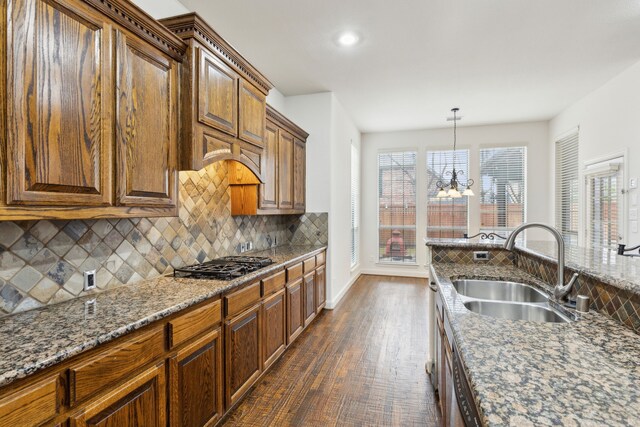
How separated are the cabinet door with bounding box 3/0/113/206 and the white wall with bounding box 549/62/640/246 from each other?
4.79m


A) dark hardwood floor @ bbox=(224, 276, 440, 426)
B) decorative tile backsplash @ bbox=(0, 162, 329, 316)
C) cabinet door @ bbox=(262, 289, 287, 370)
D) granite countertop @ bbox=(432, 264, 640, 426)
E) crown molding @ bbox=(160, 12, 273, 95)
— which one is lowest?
dark hardwood floor @ bbox=(224, 276, 440, 426)

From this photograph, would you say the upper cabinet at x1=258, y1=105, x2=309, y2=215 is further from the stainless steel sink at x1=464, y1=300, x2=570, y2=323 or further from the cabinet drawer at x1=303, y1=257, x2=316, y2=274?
the stainless steel sink at x1=464, y1=300, x2=570, y2=323

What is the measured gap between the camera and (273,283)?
270 centimetres

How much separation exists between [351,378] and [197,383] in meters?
1.35

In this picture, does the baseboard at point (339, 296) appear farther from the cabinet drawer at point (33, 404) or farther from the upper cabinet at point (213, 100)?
the cabinet drawer at point (33, 404)

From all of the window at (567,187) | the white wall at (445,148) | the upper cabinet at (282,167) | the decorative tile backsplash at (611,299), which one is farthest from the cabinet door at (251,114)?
the window at (567,187)

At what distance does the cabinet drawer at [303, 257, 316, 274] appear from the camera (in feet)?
11.4

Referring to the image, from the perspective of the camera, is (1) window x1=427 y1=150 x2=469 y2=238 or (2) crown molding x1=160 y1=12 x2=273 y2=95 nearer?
(2) crown molding x1=160 y1=12 x2=273 y2=95

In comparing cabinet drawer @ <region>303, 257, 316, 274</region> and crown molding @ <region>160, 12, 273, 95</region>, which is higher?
crown molding @ <region>160, 12, 273, 95</region>

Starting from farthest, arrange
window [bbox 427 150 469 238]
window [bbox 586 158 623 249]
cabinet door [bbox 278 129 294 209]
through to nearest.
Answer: window [bbox 427 150 469 238] < window [bbox 586 158 623 249] < cabinet door [bbox 278 129 294 209]

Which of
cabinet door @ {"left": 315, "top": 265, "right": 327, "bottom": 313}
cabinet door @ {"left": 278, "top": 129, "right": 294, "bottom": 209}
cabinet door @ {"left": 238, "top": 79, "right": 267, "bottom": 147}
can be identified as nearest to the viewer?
cabinet door @ {"left": 238, "top": 79, "right": 267, "bottom": 147}

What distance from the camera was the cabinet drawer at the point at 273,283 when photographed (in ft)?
8.39

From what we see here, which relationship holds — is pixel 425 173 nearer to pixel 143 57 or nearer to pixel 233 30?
pixel 233 30

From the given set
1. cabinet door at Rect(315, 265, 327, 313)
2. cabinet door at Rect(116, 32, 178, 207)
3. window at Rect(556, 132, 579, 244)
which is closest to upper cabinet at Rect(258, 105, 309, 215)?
cabinet door at Rect(315, 265, 327, 313)
